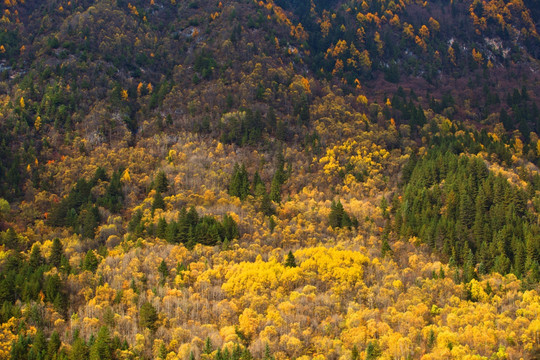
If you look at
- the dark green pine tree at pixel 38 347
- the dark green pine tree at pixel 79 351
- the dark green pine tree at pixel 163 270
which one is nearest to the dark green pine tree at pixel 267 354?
the dark green pine tree at pixel 79 351

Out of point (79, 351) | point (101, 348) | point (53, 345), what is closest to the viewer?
point (101, 348)

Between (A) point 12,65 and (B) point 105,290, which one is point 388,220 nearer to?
(B) point 105,290

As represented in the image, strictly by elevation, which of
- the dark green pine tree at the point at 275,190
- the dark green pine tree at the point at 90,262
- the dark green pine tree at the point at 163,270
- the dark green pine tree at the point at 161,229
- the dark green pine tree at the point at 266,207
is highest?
the dark green pine tree at the point at 275,190

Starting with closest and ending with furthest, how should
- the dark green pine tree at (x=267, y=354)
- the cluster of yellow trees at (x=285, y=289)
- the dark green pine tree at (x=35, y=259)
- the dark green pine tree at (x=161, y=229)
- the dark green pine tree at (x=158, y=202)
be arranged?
the dark green pine tree at (x=267, y=354), the cluster of yellow trees at (x=285, y=289), the dark green pine tree at (x=35, y=259), the dark green pine tree at (x=161, y=229), the dark green pine tree at (x=158, y=202)

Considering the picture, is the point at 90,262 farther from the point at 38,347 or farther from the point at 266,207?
the point at 266,207

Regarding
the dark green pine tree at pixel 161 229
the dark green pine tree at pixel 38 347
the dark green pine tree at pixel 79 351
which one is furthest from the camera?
the dark green pine tree at pixel 161 229

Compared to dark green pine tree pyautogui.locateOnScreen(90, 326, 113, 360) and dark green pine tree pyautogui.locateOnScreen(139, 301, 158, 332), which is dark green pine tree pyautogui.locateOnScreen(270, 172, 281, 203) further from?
dark green pine tree pyautogui.locateOnScreen(90, 326, 113, 360)

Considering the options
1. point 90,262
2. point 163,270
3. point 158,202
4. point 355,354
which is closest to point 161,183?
point 158,202

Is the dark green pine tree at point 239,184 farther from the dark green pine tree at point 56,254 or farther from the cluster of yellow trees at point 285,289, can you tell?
the dark green pine tree at point 56,254

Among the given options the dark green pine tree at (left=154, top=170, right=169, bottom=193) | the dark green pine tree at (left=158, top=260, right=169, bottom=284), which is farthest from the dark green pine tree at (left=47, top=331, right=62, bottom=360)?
the dark green pine tree at (left=154, top=170, right=169, bottom=193)
